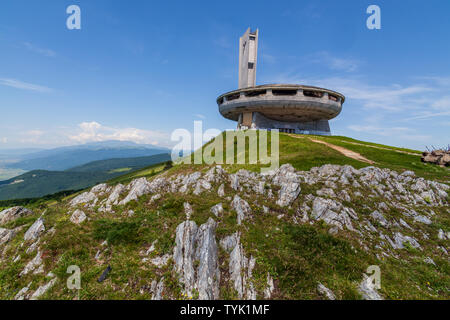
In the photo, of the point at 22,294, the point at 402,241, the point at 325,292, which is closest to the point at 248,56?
the point at 402,241

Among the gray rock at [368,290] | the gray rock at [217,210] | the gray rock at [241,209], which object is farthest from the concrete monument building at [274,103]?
the gray rock at [368,290]

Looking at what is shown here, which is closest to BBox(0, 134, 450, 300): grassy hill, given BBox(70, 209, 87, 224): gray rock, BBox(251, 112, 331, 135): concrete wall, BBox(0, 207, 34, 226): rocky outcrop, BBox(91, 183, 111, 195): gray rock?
BBox(70, 209, 87, 224): gray rock

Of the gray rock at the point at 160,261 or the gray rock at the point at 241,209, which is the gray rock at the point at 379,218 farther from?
the gray rock at the point at 160,261

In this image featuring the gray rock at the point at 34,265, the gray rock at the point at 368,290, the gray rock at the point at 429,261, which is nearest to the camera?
the gray rock at the point at 368,290

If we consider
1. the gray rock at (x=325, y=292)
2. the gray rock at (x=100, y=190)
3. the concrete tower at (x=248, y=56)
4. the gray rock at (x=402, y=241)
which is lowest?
the gray rock at (x=325, y=292)

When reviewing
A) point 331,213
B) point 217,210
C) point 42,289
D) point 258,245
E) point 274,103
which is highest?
point 274,103

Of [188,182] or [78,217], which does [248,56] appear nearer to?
[188,182]
